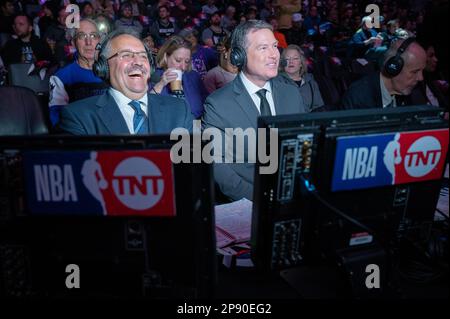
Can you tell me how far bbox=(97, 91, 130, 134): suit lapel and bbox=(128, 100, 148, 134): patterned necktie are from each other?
2.5 inches

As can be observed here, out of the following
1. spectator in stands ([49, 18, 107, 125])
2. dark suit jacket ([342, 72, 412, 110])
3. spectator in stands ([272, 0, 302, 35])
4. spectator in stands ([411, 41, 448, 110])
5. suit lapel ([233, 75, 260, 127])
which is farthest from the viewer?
spectator in stands ([272, 0, 302, 35])

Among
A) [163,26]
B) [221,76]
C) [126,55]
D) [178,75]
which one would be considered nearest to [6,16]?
[163,26]

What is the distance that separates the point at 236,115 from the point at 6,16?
5.52 m

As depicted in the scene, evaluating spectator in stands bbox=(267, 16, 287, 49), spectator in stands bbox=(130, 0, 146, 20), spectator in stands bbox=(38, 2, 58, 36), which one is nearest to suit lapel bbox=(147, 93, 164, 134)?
spectator in stands bbox=(267, 16, 287, 49)

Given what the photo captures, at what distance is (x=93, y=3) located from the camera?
21.0 feet

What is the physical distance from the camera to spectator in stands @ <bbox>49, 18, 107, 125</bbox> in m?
2.96

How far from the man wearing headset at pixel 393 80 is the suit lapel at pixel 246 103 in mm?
885

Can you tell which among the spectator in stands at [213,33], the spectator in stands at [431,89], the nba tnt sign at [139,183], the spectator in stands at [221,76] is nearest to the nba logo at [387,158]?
the nba tnt sign at [139,183]

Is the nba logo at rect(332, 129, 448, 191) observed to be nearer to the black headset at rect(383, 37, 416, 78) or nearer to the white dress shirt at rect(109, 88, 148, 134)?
the white dress shirt at rect(109, 88, 148, 134)

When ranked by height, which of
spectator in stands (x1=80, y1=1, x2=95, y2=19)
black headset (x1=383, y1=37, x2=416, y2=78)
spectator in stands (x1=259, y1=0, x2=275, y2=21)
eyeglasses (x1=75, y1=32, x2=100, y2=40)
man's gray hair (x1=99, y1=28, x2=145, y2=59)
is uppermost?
spectator in stands (x1=259, y1=0, x2=275, y2=21)

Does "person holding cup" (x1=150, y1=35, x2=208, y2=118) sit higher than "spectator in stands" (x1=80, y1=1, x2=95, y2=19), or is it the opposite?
"spectator in stands" (x1=80, y1=1, x2=95, y2=19)

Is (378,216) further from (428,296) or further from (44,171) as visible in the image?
(44,171)
